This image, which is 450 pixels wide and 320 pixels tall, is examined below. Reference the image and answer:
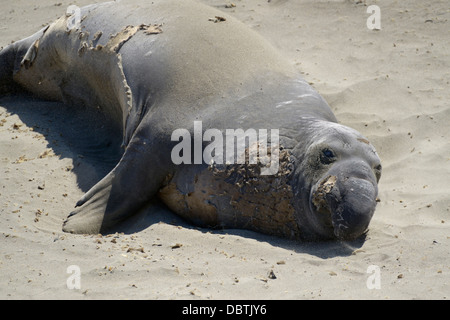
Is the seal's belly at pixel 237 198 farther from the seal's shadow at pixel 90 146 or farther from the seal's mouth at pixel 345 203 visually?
the seal's mouth at pixel 345 203

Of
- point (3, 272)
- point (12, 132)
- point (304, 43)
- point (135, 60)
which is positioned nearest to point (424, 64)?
point (304, 43)

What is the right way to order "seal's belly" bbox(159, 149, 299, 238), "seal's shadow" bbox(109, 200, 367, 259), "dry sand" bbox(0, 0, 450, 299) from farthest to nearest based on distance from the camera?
"seal's belly" bbox(159, 149, 299, 238) → "seal's shadow" bbox(109, 200, 367, 259) → "dry sand" bbox(0, 0, 450, 299)

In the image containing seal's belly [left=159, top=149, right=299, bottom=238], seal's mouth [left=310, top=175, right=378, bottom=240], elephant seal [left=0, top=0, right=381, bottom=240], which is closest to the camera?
seal's mouth [left=310, top=175, right=378, bottom=240]

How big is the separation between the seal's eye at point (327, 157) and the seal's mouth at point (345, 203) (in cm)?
13

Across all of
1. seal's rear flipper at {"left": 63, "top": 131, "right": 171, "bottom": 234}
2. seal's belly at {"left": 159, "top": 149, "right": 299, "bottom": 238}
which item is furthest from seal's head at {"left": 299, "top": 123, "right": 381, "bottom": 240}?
seal's rear flipper at {"left": 63, "top": 131, "right": 171, "bottom": 234}

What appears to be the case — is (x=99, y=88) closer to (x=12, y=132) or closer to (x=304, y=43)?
(x=12, y=132)

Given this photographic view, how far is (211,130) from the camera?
4.18 metres

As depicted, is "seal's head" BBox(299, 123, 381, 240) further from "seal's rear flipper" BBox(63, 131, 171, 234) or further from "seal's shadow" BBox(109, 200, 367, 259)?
"seal's rear flipper" BBox(63, 131, 171, 234)

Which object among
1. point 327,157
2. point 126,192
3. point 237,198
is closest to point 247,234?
point 237,198

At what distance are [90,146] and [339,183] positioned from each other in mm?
2461

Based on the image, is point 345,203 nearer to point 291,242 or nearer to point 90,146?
point 291,242

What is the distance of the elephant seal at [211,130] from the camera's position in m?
3.74

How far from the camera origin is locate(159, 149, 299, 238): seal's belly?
12.6ft

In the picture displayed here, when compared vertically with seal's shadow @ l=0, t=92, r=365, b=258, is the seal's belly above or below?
above
